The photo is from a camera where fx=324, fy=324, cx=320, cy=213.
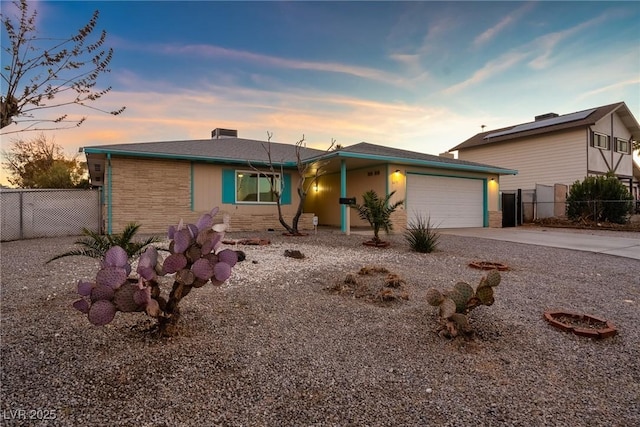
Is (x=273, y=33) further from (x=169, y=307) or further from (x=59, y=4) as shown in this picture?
(x=169, y=307)

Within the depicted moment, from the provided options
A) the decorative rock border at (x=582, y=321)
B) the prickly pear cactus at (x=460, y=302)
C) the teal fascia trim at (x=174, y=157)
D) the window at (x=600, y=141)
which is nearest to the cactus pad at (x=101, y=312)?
the prickly pear cactus at (x=460, y=302)

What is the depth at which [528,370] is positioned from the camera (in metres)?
2.41

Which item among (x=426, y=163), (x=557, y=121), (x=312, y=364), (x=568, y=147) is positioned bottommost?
(x=312, y=364)

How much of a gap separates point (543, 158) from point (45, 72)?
75.3ft

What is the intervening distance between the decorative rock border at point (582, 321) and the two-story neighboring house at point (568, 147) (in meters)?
18.2

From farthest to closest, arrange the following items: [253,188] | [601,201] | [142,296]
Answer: [601,201]
[253,188]
[142,296]

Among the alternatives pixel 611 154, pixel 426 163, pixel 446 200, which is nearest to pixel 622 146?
pixel 611 154

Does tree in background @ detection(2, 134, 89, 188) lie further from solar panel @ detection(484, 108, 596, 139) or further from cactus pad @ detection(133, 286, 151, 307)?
solar panel @ detection(484, 108, 596, 139)

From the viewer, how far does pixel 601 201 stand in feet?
46.0

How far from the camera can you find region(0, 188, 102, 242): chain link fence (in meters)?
9.80

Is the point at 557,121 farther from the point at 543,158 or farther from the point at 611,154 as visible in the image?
the point at 611,154

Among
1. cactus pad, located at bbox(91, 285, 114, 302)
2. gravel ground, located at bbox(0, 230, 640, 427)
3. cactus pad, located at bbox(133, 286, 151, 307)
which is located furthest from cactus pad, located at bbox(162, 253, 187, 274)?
gravel ground, located at bbox(0, 230, 640, 427)

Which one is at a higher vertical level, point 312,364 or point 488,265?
point 488,265

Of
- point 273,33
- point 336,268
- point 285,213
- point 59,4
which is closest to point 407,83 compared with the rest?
point 273,33
